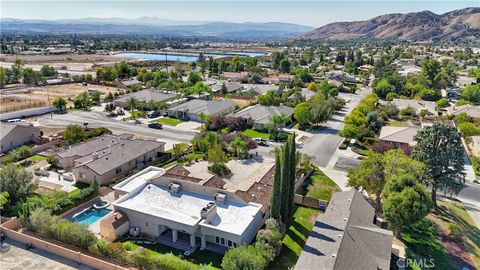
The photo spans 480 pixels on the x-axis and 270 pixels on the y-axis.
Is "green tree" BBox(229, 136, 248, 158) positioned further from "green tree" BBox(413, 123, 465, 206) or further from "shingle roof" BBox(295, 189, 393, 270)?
"green tree" BBox(413, 123, 465, 206)

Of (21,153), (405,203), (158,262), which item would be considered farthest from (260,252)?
(21,153)

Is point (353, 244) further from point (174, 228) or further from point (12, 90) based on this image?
point (12, 90)

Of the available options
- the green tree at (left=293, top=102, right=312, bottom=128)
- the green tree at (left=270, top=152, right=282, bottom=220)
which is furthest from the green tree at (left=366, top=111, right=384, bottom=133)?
the green tree at (left=270, top=152, right=282, bottom=220)

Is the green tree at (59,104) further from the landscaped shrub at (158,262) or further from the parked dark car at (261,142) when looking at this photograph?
the landscaped shrub at (158,262)

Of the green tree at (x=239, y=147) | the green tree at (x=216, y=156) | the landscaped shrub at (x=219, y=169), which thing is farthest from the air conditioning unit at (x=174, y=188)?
the green tree at (x=239, y=147)

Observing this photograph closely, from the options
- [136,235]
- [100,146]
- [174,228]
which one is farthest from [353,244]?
[100,146]

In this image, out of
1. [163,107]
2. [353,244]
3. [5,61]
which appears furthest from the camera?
[5,61]

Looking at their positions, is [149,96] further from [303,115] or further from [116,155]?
[116,155]
